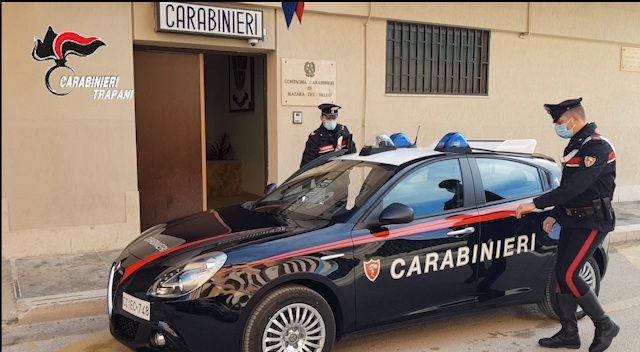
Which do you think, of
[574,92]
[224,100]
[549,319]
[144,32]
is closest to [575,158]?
[549,319]

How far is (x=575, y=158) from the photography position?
411cm

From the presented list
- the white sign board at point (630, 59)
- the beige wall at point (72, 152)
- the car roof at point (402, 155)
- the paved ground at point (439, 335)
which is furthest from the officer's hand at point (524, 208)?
the white sign board at point (630, 59)

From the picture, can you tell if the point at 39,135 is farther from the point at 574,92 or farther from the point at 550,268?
the point at 574,92

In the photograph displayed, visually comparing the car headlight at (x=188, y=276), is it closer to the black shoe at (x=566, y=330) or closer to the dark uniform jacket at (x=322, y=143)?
the black shoe at (x=566, y=330)

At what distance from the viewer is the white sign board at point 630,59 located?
11.0 meters

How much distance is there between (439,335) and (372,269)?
3.69ft

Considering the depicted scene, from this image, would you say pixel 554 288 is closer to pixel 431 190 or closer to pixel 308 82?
pixel 431 190

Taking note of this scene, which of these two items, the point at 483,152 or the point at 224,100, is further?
the point at 224,100

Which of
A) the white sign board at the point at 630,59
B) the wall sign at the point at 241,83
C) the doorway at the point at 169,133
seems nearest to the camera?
the doorway at the point at 169,133

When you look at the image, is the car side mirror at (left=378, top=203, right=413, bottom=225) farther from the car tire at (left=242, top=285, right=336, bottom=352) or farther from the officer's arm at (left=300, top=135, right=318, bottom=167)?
the officer's arm at (left=300, top=135, right=318, bottom=167)

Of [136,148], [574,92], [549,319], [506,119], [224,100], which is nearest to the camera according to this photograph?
[549,319]

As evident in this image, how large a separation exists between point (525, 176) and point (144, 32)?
4.73 metres

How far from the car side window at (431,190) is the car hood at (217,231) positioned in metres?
0.64

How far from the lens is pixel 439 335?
4586mm
